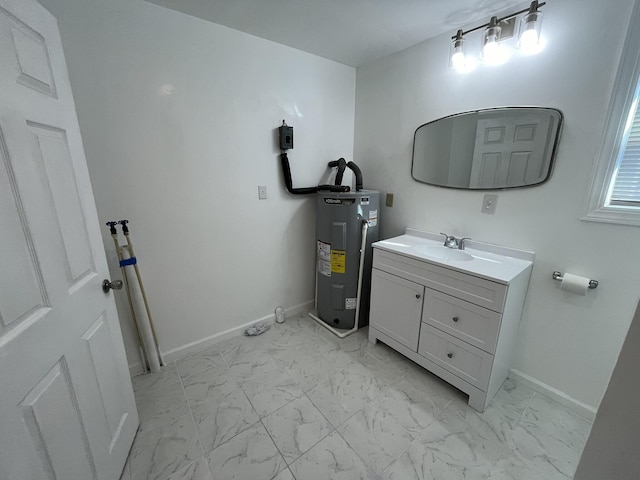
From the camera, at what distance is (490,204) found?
170 cm

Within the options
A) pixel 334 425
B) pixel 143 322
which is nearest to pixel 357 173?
pixel 334 425

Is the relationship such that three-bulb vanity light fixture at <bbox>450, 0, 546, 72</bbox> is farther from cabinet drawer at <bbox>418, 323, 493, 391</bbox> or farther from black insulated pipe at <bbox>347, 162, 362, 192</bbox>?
cabinet drawer at <bbox>418, 323, 493, 391</bbox>

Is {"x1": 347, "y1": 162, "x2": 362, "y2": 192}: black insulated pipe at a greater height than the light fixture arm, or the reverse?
the light fixture arm

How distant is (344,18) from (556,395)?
2.65 m

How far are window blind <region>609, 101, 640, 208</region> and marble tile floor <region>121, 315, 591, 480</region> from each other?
48.9 inches

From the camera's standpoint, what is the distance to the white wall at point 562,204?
1276 mm

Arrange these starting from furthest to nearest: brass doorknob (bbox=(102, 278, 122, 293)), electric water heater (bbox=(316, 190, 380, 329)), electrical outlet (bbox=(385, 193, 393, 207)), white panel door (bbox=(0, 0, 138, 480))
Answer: electrical outlet (bbox=(385, 193, 393, 207)), electric water heater (bbox=(316, 190, 380, 329)), brass doorknob (bbox=(102, 278, 122, 293)), white panel door (bbox=(0, 0, 138, 480))

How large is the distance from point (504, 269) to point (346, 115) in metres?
1.83

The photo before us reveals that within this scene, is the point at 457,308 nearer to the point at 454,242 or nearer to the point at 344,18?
the point at 454,242

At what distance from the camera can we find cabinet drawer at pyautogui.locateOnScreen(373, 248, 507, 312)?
1360 mm

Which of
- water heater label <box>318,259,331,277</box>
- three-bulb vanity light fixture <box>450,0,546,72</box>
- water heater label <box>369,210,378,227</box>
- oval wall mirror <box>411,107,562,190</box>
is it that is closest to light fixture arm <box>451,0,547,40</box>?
three-bulb vanity light fixture <box>450,0,546,72</box>

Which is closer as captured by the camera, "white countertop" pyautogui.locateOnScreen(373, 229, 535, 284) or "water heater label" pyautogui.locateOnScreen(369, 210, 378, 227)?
"white countertop" pyautogui.locateOnScreen(373, 229, 535, 284)

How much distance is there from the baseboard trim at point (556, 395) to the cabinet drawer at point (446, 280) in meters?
0.75

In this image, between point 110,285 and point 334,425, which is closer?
point 110,285
